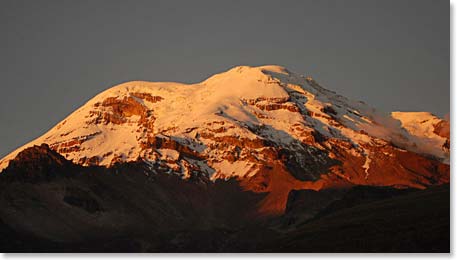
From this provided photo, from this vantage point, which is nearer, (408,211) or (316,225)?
(408,211)

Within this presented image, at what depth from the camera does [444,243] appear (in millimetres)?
89438

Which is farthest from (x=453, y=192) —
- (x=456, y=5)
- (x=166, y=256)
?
(x=166, y=256)

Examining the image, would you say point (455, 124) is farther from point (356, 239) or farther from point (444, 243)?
point (356, 239)

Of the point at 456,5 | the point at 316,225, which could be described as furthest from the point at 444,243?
the point at 316,225

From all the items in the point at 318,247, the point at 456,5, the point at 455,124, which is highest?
the point at 456,5

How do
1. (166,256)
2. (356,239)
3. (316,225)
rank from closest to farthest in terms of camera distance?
1. (166,256)
2. (356,239)
3. (316,225)

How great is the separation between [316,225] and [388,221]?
4119 cm

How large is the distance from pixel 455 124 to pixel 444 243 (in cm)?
952

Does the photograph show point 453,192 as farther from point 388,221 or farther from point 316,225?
point 316,225

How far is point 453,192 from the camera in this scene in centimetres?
8475

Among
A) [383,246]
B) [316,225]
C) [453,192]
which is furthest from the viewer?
A: [316,225]

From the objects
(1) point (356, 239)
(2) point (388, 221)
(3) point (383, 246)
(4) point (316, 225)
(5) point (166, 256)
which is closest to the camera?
(5) point (166, 256)

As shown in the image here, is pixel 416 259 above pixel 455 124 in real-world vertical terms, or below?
below

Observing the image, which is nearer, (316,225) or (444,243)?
(444,243)
